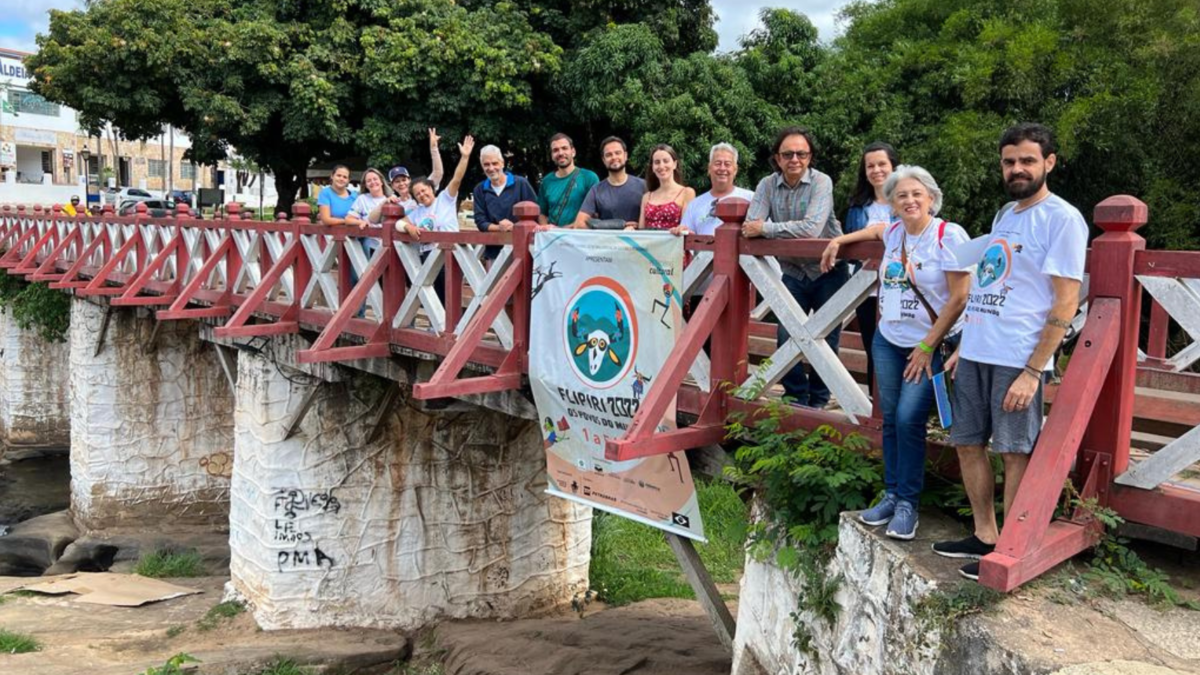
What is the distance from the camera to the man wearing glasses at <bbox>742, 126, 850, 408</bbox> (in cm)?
462

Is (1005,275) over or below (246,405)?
over

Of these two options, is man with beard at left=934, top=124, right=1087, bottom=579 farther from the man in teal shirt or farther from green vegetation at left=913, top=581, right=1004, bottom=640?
the man in teal shirt

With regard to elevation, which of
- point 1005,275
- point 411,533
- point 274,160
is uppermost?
point 274,160

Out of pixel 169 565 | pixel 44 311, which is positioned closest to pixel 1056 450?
pixel 169 565

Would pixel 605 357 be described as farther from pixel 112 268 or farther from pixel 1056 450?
pixel 112 268

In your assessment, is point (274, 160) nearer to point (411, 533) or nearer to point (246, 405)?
point (246, 405)

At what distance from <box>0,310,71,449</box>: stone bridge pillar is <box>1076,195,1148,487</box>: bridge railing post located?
19.4 metres

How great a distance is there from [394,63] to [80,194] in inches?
1245

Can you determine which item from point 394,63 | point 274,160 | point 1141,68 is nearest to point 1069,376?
point 1141,68

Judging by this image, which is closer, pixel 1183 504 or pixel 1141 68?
pixel 1183 504

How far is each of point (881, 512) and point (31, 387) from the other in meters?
19.5

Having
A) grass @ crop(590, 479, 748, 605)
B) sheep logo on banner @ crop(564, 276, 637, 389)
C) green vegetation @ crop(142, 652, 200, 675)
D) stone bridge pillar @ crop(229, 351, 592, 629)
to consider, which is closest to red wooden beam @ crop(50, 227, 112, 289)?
stone bridge pillar @ crop(229, 351, 592, 629)

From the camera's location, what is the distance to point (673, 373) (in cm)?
448

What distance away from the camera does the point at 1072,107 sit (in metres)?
10.8
